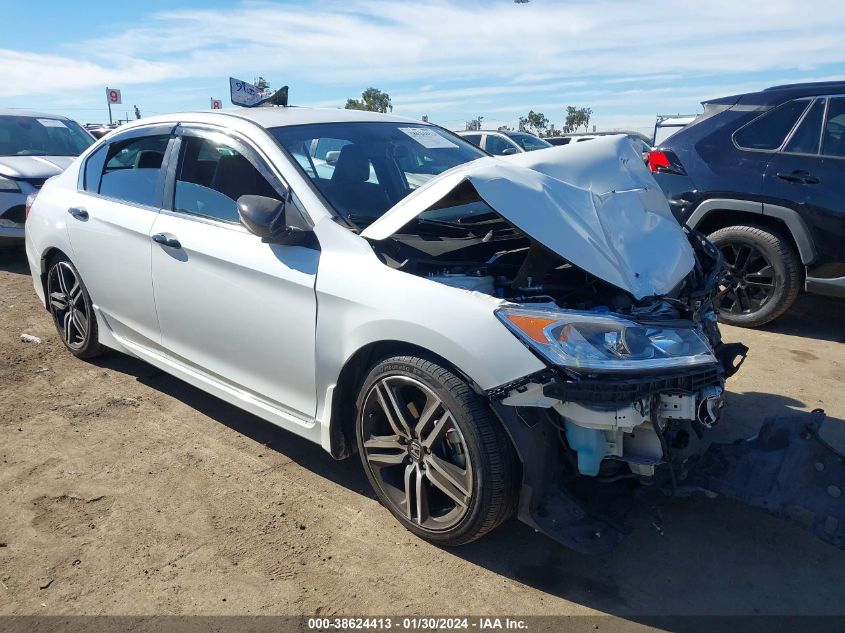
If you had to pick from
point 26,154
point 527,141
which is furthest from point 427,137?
point 527,141

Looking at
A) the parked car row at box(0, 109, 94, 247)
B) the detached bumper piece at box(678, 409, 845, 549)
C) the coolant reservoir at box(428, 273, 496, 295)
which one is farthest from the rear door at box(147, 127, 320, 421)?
the parked car row at box(0, 109, 94, 247)

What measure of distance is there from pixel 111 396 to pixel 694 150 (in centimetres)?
492

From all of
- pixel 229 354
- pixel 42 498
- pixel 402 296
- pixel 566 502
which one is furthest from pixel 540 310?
pixel 42 498

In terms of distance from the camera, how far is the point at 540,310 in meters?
2.40

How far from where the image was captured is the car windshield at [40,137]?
8641 mm

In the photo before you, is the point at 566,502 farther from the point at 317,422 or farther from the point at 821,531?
the point at 317,422

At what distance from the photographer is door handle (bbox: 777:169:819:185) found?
4953 millimetres

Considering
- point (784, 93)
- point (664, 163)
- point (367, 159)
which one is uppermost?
point (784, 93)

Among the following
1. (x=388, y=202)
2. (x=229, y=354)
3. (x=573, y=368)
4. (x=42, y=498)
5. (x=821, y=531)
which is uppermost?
(x=388, y=202)

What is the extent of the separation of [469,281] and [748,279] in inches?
143

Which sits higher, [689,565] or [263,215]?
[263,215]

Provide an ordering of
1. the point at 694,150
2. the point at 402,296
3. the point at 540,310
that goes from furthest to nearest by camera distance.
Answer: the point at 694,150 < the point at 402,296 < the point at 540,310

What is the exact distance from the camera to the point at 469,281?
269 cm

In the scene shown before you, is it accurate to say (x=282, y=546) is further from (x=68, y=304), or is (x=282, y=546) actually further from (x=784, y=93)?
(x=784, y=93)
